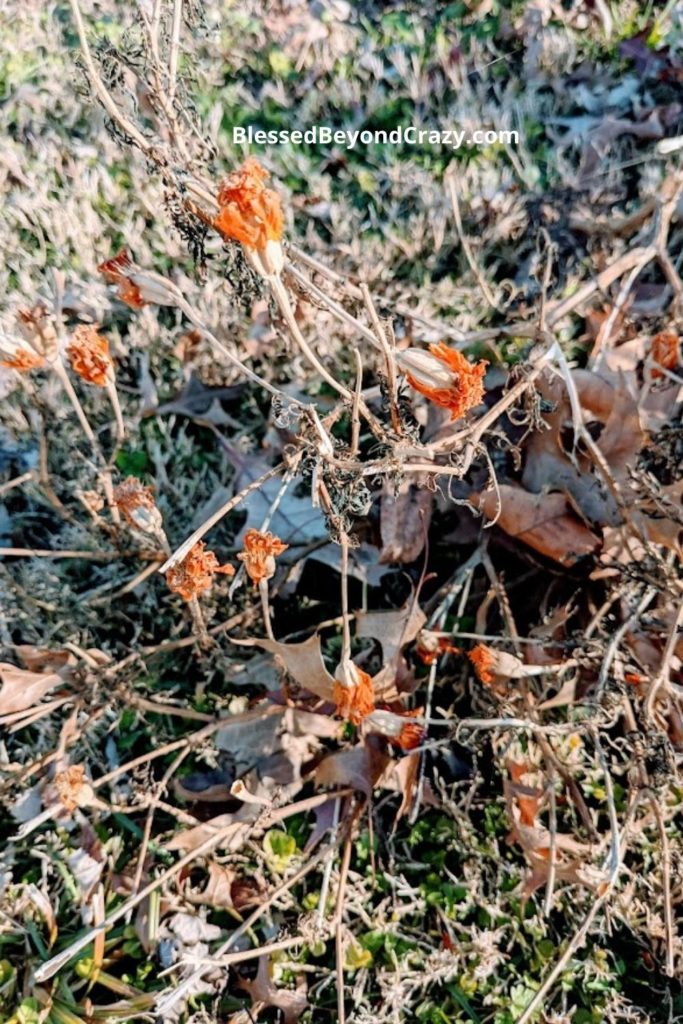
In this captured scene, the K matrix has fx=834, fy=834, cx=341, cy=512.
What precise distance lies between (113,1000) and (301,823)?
470 millimetres

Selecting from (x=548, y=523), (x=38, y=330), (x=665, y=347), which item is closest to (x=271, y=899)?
(x=548, y=523)

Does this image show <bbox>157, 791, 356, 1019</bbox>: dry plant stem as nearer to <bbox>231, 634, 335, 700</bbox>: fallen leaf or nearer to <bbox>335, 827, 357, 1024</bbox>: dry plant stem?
<bbox>335, 827, 357, 1024</bbox>: dry plant stem

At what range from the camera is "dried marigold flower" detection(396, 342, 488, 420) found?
1092 mm

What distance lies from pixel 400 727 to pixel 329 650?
357 mm

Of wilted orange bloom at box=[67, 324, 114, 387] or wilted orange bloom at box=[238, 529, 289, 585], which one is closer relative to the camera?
wilted orange bloom at box=[238, 529, 289, 585]

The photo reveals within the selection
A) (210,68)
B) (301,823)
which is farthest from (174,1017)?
(210,68)

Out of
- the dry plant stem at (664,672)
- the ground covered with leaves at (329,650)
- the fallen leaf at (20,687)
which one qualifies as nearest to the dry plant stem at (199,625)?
the ground covered with leaves at (329,650)

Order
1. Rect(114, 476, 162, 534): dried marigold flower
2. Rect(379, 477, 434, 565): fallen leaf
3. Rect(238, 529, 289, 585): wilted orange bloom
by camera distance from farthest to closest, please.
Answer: Rect(379, 477, 434, 565): fallen leaf, Rect(114, 476, 162, 534): dried marigold flower, Rect(238, 529, 289, 585): wilted orange bloom

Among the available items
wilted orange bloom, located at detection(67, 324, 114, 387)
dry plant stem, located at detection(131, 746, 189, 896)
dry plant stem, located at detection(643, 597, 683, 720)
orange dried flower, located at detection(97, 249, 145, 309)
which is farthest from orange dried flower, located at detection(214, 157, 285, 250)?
dry plant stem, located at detection(131, 746, 189, 896)

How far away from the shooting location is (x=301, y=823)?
1.73 metres

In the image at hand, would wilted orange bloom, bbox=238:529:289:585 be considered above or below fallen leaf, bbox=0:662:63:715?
above

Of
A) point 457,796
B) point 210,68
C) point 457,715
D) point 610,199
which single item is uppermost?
point 210,68

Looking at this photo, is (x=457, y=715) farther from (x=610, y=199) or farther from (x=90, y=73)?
(x=610, y=199)

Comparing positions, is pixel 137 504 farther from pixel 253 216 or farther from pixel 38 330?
pixel 253 216
